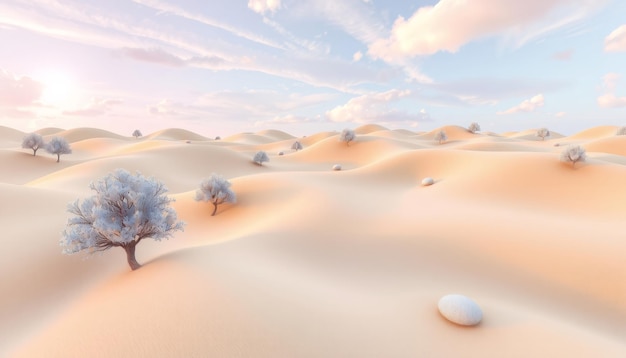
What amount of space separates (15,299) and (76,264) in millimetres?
1679

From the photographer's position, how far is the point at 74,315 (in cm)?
679

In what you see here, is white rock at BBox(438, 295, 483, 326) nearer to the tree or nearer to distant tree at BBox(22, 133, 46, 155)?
the tree

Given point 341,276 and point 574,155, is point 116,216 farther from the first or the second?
point 574,155

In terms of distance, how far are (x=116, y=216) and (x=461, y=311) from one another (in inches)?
388

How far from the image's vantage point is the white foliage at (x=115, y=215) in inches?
295

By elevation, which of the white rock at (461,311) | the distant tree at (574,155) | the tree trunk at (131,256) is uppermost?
the distant tree at (574,155)

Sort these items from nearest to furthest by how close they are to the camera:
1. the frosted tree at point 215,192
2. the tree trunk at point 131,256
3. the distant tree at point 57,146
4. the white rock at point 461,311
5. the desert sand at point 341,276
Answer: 1. the desert sand at point 341,276
2. the white rock at point 461,311
3. the tree trunk at point 131,256
4. the frosted tree at point 215,192
5. the distant tree at point 57,146

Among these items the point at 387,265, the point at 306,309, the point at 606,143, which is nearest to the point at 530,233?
the point at 387,265

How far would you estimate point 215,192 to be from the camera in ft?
53.0

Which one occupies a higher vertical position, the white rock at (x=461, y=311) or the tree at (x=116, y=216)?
the tree at (x=116, y=216)

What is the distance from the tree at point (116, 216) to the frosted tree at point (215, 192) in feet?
25.2

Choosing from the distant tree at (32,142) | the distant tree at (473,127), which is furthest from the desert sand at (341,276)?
the distant tree at (473,127)

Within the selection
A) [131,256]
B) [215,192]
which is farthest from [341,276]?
[215,192]

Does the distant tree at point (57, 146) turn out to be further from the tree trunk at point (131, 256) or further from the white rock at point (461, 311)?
the white rock at point (461, 311)
